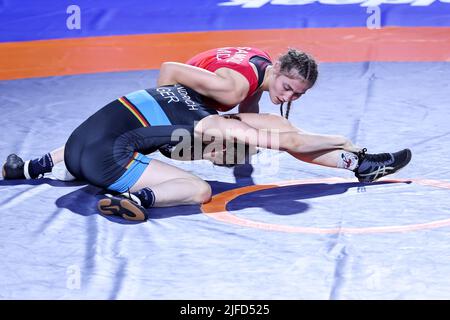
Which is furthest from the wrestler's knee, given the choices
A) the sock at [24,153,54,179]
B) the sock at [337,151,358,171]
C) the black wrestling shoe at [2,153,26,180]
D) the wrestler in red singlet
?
the black wrestling shoe at [2,153,26,180]

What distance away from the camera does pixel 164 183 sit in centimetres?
416

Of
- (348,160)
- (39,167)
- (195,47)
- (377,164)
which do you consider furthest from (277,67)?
(195,47)

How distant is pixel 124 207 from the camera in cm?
392

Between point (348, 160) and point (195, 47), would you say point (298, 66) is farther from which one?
point (195, 47)

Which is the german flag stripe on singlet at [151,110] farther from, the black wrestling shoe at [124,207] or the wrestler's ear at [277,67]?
the wrestler's ear at [277,67]

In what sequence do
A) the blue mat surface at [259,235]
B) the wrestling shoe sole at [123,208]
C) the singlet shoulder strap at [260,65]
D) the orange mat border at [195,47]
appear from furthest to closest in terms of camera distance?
the orange mat border at [195,47] → the singlet shoulder strap at [260,65] → the wrestling shoe sole at [123,208] → the blue mat surface at [259,235]

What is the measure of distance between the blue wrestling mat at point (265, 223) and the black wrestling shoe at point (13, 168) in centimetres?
5

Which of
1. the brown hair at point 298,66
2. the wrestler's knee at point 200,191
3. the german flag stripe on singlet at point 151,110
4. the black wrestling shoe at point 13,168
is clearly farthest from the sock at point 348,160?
the black wrestling shoe at point 13,168

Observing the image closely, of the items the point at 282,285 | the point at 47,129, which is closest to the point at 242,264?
the point at 282,285

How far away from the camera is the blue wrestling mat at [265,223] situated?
10.7 feet

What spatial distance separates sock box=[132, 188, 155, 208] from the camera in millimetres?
4048

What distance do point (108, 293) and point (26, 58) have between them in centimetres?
434

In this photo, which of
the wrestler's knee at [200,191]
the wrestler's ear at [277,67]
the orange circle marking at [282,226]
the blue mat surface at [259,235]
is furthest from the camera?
the wrestler's ear at [277,67]

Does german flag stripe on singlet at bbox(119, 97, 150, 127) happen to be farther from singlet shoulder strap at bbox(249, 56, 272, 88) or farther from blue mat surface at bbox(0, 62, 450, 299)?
singlet shoulder strap at bbox(249, 56, 272, 88)
